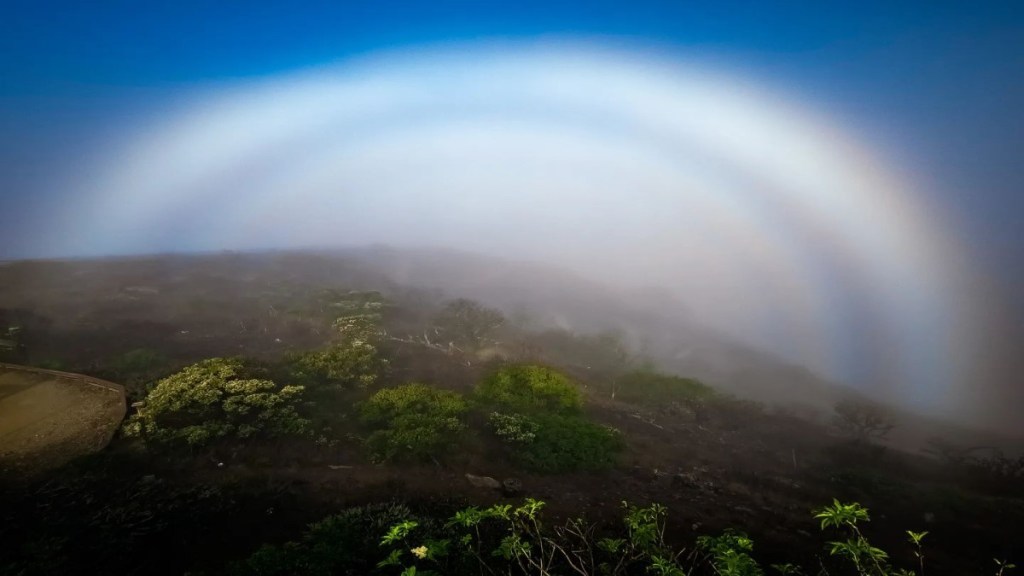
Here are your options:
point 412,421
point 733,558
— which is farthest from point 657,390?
point 733,558

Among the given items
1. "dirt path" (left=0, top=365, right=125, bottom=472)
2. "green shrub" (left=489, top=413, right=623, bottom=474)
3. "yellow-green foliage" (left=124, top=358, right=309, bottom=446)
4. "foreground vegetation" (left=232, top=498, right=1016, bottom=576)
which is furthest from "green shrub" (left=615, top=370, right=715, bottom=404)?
"dirt path" (left=0, top=365, right=125, bottom=472)

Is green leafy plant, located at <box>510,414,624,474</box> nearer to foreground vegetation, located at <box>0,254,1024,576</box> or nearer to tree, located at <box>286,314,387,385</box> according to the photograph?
foreground vegetation, located at <box>0,254,1024,576</box>

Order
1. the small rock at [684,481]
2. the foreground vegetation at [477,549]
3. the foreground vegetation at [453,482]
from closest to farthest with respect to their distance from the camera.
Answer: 1. the foreground vegetation at [477,549]
2. the foreground vegetation at [453,482]
3. the small rock at [684,481]

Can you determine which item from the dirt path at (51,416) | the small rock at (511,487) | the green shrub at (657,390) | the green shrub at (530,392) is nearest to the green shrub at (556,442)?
the small rock at (511,487)

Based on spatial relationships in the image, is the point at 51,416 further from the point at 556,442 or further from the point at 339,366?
the point at 556,442

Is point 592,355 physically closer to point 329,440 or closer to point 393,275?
point 329,440

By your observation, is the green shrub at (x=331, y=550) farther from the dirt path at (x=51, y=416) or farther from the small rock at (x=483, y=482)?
the dirt path at (x=51, y=416)
